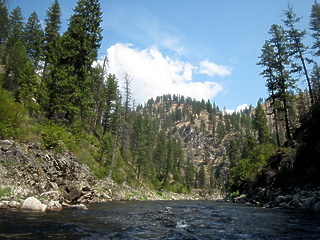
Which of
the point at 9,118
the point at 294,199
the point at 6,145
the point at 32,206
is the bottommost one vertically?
the point at 294,199

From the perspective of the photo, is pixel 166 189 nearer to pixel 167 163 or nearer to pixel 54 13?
pixel 167 163

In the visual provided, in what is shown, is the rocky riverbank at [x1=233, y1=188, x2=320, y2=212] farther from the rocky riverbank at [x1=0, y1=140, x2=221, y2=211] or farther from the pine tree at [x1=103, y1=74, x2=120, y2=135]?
the pine tree at [x1=103, y1=74, x2=120, y2=135]

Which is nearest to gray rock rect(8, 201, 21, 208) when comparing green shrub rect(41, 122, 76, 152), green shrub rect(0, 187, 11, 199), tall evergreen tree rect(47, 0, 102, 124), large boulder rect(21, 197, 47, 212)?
large boulder rect(21, 197, 47, 212)

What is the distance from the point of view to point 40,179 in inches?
583

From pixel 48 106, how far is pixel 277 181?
26437mm

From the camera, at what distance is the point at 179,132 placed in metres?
186

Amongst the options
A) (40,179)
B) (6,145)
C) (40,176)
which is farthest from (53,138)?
(6,145)

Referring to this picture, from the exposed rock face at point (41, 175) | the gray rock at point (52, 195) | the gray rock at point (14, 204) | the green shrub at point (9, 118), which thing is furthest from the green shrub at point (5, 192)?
the green shrub at point (9, 118)

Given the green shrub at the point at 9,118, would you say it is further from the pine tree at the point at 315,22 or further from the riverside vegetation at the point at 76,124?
the pine tree at the point at 315,22

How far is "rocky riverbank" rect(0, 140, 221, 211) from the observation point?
12258mm

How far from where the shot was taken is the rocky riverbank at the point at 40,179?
12.3 meters

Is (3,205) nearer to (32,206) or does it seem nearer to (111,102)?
(32,206)

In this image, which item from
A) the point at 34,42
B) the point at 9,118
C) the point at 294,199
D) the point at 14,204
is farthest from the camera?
the point at 34,42

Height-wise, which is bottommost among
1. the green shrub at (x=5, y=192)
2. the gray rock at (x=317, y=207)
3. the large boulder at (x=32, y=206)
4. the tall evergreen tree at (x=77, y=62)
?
the gray rock at (x=317, y=207)
